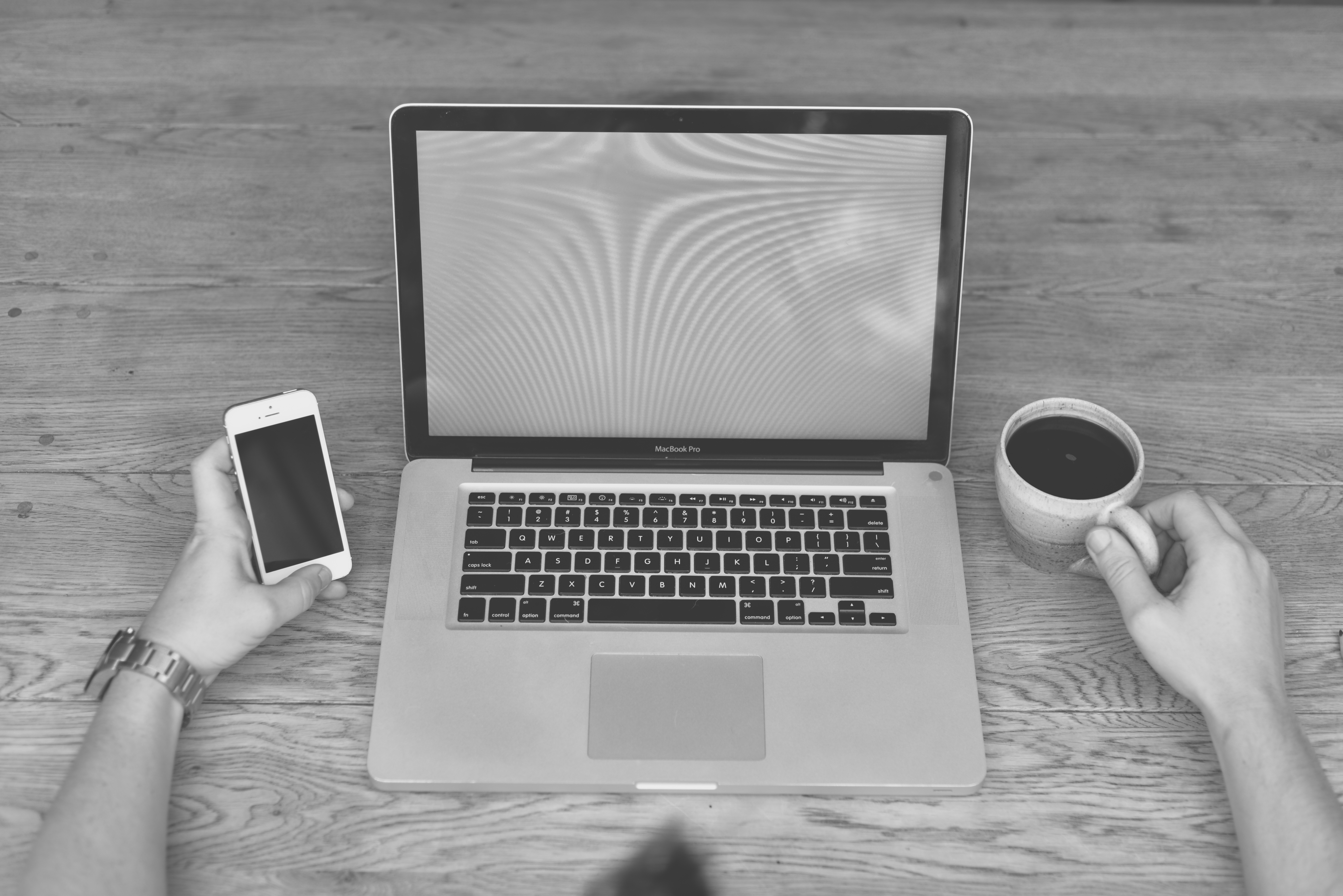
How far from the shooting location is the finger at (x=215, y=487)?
0.92 metres

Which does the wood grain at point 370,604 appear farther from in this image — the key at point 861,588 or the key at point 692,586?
the key at point 692,586

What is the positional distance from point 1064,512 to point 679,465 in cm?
33

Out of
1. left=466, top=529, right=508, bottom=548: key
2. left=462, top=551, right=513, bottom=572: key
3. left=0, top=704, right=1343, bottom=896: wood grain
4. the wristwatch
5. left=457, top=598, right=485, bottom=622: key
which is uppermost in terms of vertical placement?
left=466, top=529, right=508, bottom=548: key

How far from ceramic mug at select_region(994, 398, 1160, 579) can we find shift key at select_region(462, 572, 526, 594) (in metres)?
0.41

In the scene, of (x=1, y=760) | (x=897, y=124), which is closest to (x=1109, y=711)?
(x=897, y=124)

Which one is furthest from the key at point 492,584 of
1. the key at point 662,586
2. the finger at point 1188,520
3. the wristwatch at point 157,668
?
the finger at point 1188,520

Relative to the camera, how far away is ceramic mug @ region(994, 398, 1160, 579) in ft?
2.91

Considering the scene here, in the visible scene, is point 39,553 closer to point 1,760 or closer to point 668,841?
point 1,760

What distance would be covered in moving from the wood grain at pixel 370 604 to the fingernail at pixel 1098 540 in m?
0.08

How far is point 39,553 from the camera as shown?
3.22ft

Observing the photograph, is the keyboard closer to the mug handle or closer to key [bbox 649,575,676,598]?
key [bbox 649,575,676,598]

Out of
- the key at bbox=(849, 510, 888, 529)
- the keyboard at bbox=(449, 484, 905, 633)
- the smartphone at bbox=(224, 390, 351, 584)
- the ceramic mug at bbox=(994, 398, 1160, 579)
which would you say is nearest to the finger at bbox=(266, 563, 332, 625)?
the smartphone at bbox=(224, 390, 351, 584)

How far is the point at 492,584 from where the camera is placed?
3.01 feet

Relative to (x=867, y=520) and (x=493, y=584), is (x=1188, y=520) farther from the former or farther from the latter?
(x=493, y=584)
